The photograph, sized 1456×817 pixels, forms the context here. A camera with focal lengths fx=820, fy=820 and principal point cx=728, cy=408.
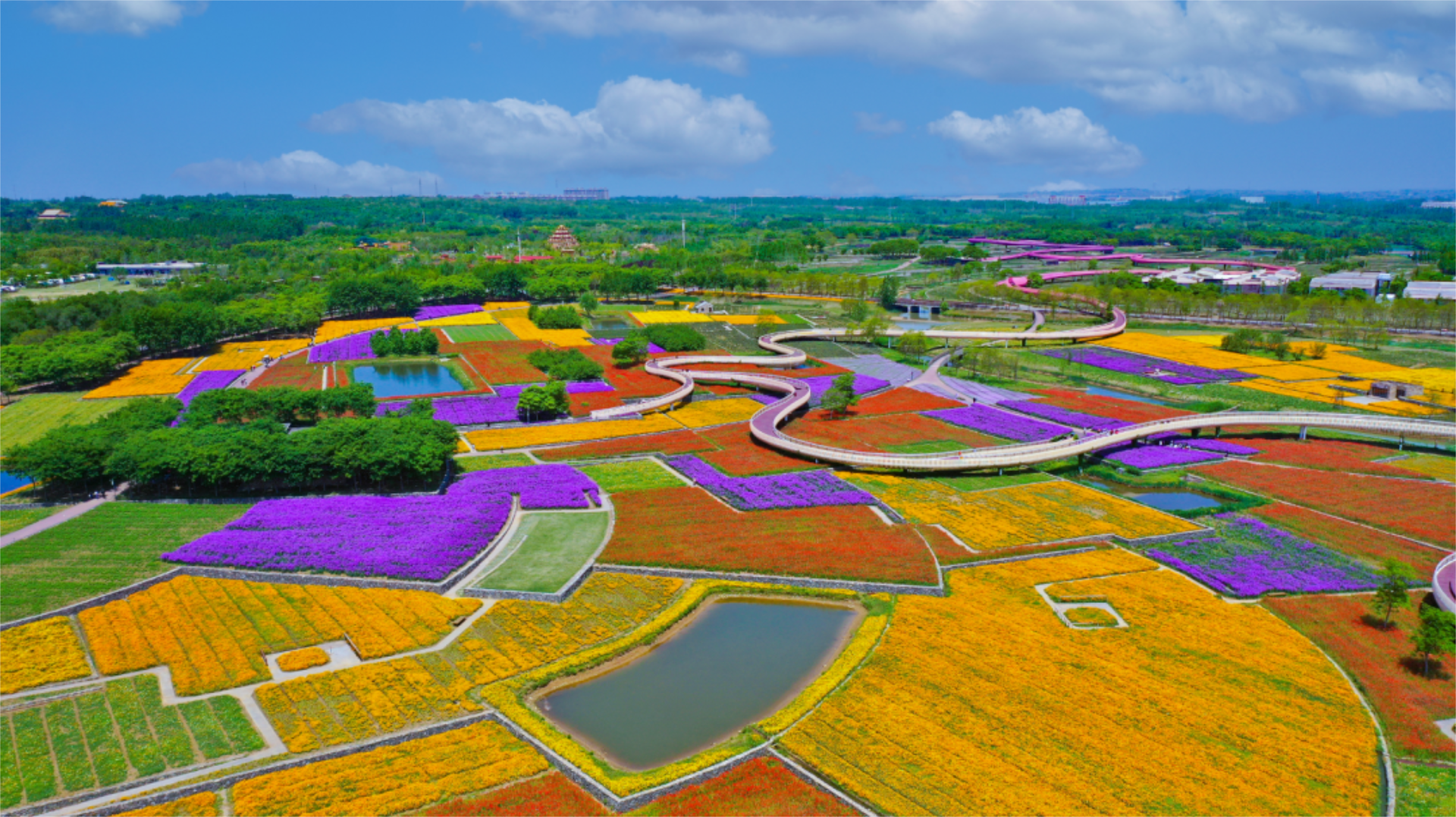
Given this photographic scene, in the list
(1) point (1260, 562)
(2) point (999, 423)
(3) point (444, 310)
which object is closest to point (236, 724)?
(1) point (1260, 562)

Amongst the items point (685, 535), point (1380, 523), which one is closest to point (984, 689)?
point (685, 535)

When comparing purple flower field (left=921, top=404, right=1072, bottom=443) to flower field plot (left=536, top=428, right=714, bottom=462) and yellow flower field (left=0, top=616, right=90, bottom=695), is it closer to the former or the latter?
flower field plot (left=536, top=428, right=714, bottom=462)

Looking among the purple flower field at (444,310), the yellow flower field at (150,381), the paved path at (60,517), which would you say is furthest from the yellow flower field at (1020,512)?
the purple flower field at (444,310)

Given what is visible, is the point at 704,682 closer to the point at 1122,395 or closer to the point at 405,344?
the point at 1122,395

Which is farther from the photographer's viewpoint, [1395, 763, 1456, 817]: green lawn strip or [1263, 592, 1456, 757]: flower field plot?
[1263, 592, 1456, 757]: flower field plot

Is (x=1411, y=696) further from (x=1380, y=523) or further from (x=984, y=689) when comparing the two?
(x=1380, y=523)

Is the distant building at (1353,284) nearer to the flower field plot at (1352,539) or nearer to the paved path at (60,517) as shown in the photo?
the flower field plot at (1352,539)

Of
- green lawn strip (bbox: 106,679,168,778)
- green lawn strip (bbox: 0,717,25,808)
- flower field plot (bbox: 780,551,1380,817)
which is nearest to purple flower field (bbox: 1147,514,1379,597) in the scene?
flower field plot (bbox: 780,551,1380,817)
